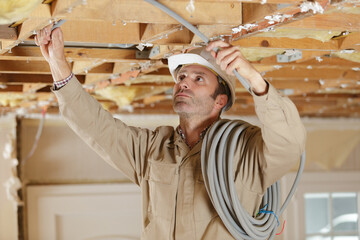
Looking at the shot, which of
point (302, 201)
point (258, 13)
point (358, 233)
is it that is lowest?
point (358, 233)

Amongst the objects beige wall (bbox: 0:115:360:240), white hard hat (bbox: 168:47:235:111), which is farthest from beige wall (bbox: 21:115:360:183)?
white hard hat (bbox: 168:47:235:111)

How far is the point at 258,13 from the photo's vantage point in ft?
6.93

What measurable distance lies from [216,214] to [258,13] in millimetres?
903

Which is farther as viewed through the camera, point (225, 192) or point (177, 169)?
point (177, 169)

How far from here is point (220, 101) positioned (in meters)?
2.63

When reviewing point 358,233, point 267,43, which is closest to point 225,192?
point 267,43

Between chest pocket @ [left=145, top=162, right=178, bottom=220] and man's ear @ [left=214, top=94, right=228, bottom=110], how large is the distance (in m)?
0.39

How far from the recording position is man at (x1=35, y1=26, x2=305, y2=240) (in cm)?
206

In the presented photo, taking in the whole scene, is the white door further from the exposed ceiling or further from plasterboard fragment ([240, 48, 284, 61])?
plasterboard fragment ([240, 48, 284, 61])

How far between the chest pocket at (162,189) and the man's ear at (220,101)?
1.27 ft

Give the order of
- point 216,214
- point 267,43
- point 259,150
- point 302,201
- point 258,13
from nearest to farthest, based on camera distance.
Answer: point 258,13 < point 259,150 < point 216,214 < point 267,43 < point 302,201

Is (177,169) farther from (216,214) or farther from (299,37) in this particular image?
(299,37)

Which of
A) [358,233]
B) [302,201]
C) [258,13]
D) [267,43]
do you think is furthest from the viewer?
[358,233]

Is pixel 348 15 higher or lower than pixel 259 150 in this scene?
higher
